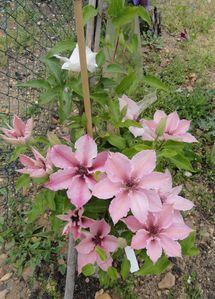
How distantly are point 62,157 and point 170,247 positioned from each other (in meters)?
0.31

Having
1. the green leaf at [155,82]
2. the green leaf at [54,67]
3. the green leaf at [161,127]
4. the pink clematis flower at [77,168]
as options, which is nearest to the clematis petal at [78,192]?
the pink clematis flower at [77,168]

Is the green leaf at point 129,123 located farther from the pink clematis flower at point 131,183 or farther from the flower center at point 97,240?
the flower center at point 97,240

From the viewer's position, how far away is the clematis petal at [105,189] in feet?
2.81

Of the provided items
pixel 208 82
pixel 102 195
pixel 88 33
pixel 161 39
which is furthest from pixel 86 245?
pixel 161 39

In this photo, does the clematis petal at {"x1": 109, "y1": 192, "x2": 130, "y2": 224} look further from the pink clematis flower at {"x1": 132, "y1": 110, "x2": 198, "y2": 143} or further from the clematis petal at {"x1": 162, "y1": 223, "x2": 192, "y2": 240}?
the pink clematis flower at {"x1": 132, "y1": 110, "x2": 198, "y2": 143}

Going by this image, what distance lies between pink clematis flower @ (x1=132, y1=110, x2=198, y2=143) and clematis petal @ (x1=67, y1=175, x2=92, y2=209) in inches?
10.3

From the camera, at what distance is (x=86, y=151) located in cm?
91

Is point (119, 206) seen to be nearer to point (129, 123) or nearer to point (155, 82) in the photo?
point (129, 123)

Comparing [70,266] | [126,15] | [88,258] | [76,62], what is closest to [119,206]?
[88,258]

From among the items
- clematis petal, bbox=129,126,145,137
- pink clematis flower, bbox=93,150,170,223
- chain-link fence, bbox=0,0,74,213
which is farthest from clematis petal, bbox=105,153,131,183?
chain-link fence, bbox=0,0,74,213

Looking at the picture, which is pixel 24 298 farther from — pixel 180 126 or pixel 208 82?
pixel 208 82

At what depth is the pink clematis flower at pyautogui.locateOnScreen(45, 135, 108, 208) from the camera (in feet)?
2.92

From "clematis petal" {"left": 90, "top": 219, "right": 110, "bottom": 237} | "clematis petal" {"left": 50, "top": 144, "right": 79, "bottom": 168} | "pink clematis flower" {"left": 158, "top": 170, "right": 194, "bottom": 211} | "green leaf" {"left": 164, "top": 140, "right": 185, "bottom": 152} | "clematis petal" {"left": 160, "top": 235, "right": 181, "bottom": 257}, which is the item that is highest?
"clematis petal" {"left": 50, "top": 144, "right": 79, "bottom": 168}

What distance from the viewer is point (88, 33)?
1424 millimetres
